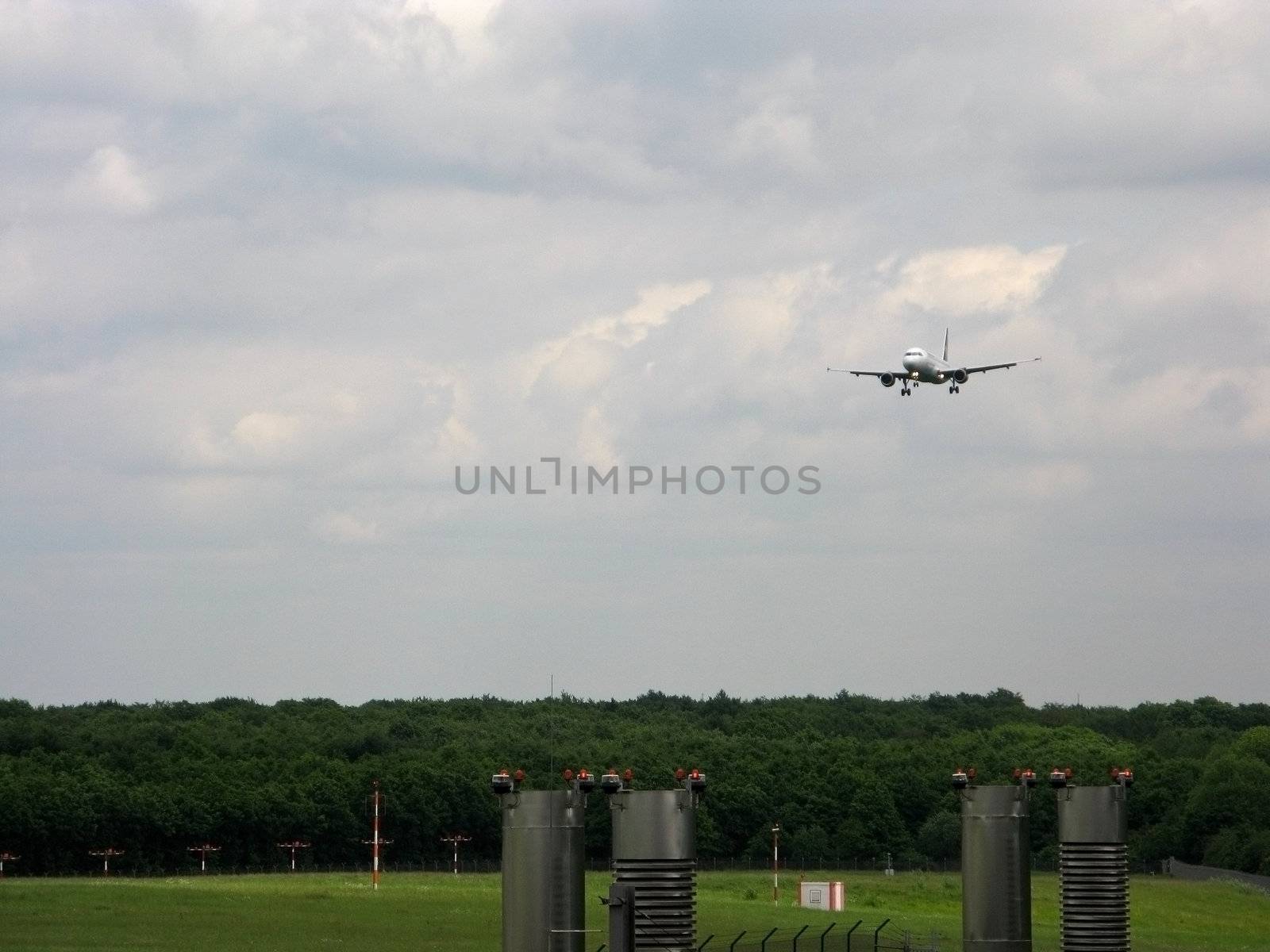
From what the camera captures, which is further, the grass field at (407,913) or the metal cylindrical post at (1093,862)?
the grass field at (407,913)

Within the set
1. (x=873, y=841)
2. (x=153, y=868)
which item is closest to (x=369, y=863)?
(x=153, y=868)

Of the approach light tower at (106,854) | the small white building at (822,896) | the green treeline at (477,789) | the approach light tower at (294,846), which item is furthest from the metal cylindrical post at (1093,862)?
the approach light tower at (106,854)

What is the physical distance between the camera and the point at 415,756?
17350 cm

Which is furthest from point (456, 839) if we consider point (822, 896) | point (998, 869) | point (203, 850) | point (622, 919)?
point (622, 919)

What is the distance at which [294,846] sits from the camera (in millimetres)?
147000

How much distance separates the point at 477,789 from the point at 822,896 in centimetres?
6277

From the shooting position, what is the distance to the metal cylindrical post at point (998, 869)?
43.8 m

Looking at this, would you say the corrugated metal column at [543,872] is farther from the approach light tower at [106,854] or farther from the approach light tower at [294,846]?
the approach light tower at [106,854]

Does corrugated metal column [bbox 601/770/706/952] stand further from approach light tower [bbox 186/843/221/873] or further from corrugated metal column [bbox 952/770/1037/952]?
approach light tower [bbox 186/843/221/873]

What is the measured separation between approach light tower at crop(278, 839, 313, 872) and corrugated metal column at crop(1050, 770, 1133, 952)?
10724cm

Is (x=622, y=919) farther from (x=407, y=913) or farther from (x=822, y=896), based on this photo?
(x=822, y=896)

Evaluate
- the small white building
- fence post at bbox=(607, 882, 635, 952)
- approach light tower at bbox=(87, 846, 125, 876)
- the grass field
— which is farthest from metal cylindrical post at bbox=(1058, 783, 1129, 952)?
approach light tower at bbox=(87, 846, 125, 876)

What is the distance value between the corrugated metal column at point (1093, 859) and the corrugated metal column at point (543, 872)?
20078 mm

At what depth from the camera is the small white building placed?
9838 centimetres
